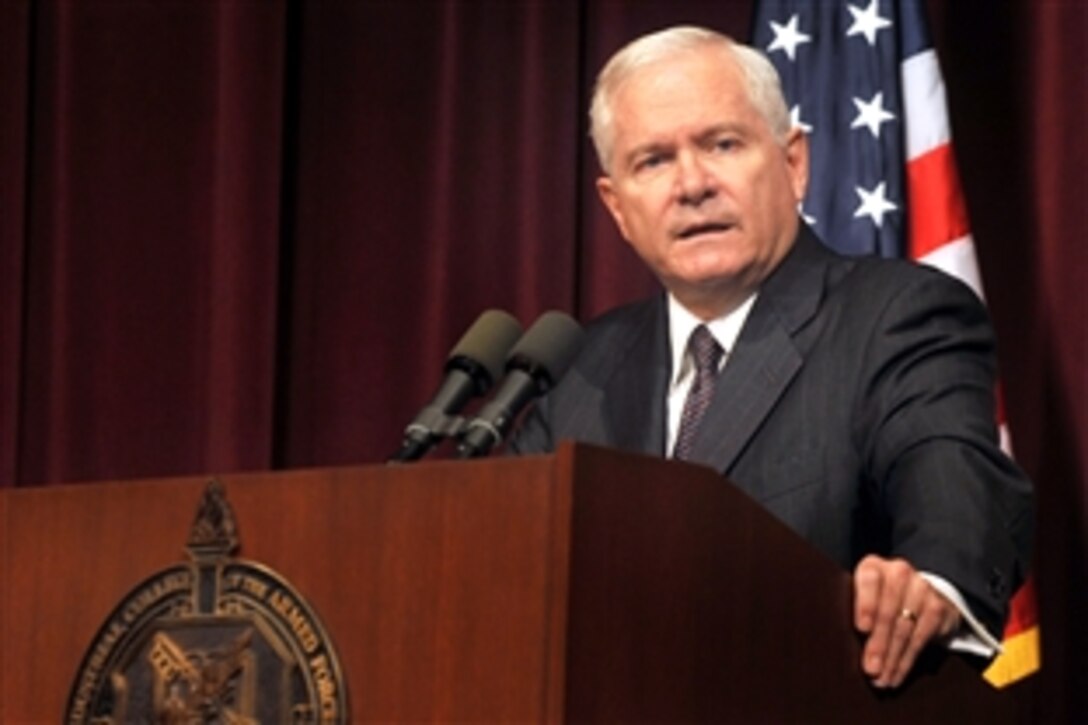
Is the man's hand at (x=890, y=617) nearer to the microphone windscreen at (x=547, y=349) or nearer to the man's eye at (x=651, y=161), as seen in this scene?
the microphone windscreen at (x=547, y=349)

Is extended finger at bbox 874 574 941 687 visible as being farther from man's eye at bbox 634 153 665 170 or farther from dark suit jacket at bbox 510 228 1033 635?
man's eye at bbox 634 153 665 170

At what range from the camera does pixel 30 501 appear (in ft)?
6.92

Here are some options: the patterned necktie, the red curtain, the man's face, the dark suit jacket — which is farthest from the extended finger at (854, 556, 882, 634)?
the red curtain

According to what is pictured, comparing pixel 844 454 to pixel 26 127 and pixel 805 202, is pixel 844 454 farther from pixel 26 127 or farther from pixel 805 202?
pixel 26 127

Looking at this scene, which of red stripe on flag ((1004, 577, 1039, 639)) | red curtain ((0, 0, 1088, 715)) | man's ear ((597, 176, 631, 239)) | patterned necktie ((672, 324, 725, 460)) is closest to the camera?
patterned necktie ((672, 324, 725, 460))

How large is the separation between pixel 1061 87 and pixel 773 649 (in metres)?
2.03

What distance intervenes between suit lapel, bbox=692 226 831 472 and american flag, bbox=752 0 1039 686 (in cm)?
91

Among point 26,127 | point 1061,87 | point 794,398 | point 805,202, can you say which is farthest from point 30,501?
point 26,127

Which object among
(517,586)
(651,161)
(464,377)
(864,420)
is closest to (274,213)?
(651,161)

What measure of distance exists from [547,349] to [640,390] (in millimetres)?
579

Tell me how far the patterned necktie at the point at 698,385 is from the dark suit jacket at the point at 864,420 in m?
0.04

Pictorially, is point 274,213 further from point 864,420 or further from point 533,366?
point 533,366

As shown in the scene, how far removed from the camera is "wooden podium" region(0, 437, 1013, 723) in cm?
172

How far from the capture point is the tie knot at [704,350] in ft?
8.95
